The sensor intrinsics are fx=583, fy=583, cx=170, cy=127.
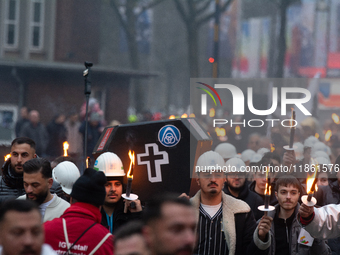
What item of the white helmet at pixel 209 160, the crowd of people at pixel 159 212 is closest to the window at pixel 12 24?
the crowd of people at pixel 159 212

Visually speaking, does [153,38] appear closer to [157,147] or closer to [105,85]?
[105,85]

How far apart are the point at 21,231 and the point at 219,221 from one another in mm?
2617

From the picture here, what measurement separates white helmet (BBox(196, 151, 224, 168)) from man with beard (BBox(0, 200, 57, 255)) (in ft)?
8.54

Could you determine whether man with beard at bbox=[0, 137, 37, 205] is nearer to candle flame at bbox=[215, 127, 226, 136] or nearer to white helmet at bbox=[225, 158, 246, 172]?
white helmet at bbox=[225, 158, 246, 172]

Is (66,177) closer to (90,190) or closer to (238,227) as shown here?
(90,190)

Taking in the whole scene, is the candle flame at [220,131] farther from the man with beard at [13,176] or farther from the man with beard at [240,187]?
the man with beard at [13,176]

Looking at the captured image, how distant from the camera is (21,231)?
11.6 feet

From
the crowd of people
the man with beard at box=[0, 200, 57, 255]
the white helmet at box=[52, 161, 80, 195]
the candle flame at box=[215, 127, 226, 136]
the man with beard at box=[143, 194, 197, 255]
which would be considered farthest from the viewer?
the candle flame at box=[215, 127, 226, 136]

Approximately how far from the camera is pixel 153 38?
184 ft

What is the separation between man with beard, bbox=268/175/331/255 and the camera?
588 cm

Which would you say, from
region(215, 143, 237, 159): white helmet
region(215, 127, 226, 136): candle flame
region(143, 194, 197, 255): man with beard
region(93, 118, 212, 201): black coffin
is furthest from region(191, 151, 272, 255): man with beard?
region(215, 127, 226, 136): candle flame

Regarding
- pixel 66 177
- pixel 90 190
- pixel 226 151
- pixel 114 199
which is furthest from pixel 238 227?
pixel 226 151

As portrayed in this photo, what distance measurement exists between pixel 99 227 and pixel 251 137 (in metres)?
7.71

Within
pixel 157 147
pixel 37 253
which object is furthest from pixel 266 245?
pixel 37 253
